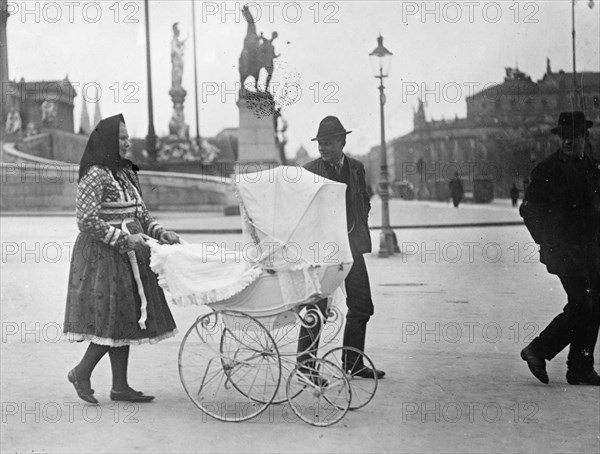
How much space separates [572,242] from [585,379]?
3.06 ft

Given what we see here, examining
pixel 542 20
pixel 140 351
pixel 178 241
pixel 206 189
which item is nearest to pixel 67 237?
pixel 140 351

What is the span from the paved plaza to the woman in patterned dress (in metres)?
0.42

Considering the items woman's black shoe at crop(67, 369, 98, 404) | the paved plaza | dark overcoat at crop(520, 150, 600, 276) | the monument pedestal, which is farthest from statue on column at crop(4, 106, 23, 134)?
dark overcoat at crop(520, 150, 600, 276)

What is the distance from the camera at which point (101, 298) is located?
5.07 meters

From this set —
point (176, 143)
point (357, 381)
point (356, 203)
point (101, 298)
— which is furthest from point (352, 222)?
point (176, 143)

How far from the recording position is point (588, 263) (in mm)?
A: 5621

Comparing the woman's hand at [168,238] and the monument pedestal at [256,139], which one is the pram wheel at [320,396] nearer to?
the woman's hand at [168,238]

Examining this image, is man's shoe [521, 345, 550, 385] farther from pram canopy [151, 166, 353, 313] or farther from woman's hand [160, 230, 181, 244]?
woman's hand [160, 230, 181, 244]

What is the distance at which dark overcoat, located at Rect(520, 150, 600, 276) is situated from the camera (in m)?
5.61

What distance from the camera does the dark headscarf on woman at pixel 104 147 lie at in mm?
5098

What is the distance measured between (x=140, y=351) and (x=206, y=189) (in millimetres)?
18974

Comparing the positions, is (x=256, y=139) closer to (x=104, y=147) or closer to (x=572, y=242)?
(x=572, y=242)

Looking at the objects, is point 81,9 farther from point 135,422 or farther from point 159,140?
point 159,140

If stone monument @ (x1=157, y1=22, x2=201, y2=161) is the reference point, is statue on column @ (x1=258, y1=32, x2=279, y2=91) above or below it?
below
